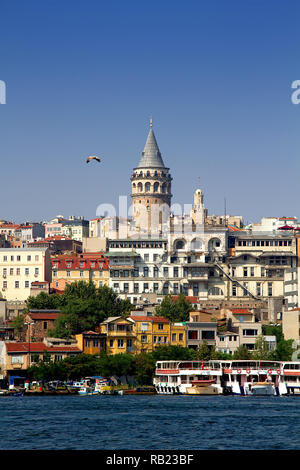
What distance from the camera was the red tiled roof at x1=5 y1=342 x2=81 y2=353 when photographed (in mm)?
104125

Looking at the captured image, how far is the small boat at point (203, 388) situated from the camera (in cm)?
9562

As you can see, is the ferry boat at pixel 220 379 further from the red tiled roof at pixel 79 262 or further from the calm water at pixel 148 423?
the red tiled roof at pixel 79 262

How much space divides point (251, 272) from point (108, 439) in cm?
8477

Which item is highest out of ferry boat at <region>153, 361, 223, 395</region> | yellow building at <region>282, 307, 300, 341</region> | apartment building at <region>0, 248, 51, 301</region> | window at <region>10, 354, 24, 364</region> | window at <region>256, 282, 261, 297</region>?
apartment building at <region>0, 248, 51, 301</region>

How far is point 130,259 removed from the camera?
470 feet

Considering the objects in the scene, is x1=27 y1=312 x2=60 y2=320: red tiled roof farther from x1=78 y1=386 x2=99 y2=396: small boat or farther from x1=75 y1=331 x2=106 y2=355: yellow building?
x1=78 y1=386 x2=99 y2=396: small boat

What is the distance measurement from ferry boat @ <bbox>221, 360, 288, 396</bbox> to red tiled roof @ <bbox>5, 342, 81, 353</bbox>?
15070 millimetres

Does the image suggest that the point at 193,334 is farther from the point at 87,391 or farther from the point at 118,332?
the point at 87,391

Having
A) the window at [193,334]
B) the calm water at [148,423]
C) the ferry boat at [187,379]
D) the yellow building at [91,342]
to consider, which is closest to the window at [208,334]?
the window at [193,334]

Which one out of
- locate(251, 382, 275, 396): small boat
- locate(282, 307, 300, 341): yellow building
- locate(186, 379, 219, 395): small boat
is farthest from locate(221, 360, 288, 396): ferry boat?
locate(282, 307, 300, 341): yellow building

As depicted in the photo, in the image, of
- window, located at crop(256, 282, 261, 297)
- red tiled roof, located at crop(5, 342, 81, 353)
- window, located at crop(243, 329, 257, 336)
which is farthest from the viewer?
window, located at crop(256, 282, 261, 297)

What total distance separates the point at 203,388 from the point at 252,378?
4.49 m

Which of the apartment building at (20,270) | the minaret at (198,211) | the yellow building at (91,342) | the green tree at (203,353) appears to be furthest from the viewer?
the minaret at (198,211)
